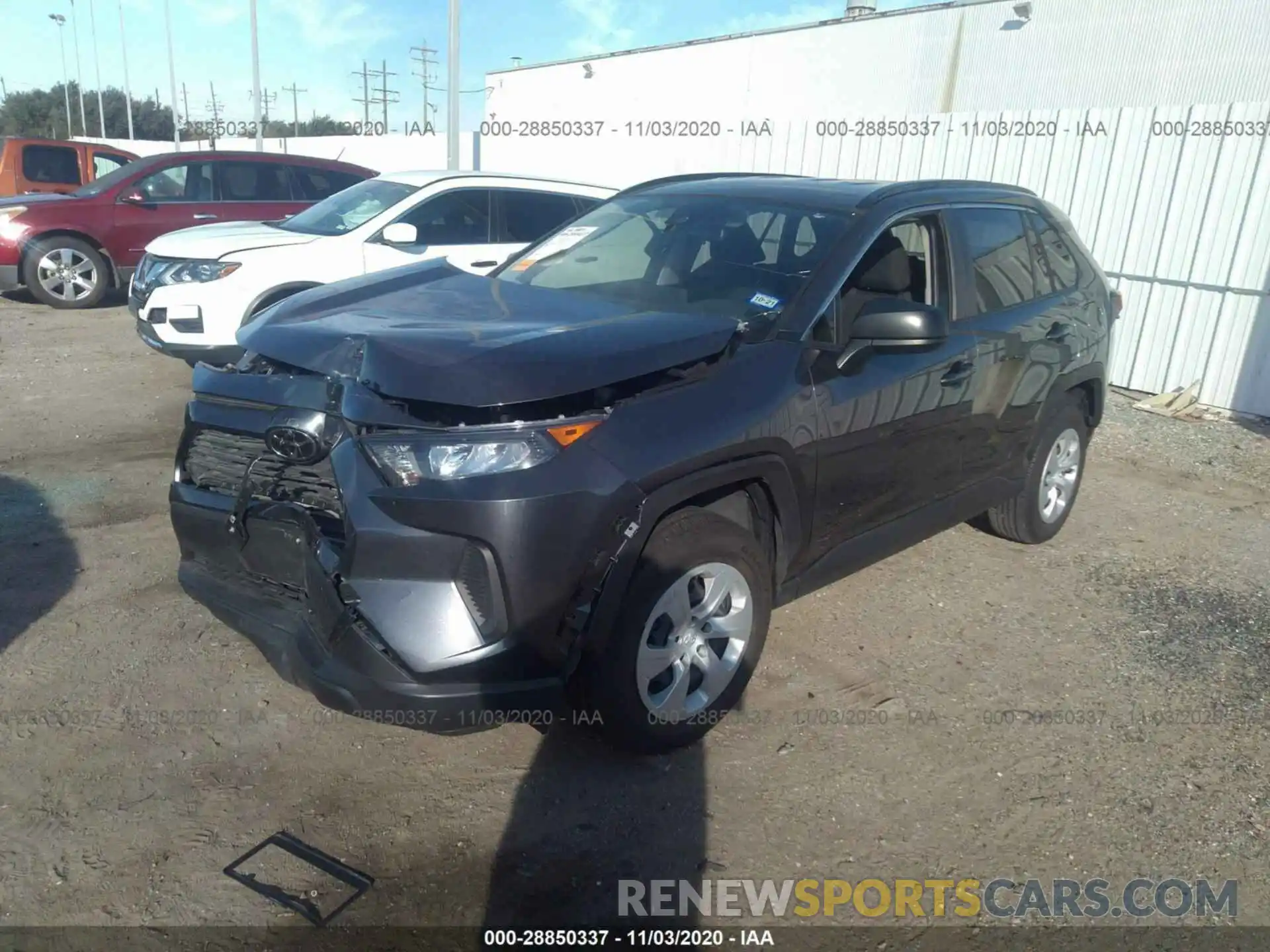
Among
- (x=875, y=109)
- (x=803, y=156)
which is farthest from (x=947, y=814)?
(x=875, y=109)

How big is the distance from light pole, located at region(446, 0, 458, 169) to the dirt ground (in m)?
10.3

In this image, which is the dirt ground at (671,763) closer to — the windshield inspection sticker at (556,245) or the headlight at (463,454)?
the headlight at (463,454)

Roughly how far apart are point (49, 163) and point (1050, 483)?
15279 millimetres

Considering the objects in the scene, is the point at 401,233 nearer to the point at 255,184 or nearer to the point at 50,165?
the point at 255,184

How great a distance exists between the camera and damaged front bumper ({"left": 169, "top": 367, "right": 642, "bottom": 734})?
2641 millimetres

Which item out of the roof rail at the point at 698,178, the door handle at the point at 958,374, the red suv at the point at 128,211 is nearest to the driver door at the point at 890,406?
the door handle at the point at 958,374

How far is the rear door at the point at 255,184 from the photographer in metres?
11.5

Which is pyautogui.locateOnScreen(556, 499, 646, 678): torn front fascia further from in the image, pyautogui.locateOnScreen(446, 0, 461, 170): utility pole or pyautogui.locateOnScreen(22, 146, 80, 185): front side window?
pyautogui.locateOnScreen(22, 146, 80, 185): front side window

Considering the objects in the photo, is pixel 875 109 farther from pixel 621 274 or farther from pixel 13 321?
pixel 621 274

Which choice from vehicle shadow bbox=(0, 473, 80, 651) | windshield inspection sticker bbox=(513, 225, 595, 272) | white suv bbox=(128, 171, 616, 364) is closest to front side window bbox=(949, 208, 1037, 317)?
windshield inspection sticker bbox=(513, 225, 595, 272)

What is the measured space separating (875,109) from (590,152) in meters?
6.32

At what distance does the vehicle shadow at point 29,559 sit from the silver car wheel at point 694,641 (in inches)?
102

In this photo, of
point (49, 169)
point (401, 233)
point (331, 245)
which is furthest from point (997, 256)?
point (49, 169)

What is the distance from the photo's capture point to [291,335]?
10.3 ft
